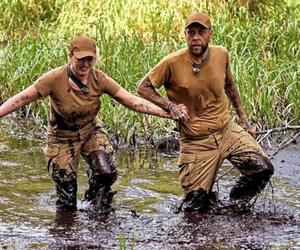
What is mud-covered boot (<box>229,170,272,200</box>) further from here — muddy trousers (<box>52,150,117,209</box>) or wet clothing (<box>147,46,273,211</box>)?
muddy trousers (<box>52,150,117,209</box>)

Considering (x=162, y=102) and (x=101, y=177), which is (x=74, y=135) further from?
(x=162, y=102)

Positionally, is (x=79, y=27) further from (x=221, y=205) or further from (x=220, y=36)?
(x=221, y=205)

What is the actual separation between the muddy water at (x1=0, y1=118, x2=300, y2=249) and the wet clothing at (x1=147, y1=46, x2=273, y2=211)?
0.90ft

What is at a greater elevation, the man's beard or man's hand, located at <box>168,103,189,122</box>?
the man's beard

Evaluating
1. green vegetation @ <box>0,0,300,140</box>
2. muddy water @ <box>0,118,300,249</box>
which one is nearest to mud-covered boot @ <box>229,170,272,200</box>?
muddy water @ <box>0,118,300,249</box>

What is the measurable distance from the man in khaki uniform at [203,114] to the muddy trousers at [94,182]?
23.8 inches

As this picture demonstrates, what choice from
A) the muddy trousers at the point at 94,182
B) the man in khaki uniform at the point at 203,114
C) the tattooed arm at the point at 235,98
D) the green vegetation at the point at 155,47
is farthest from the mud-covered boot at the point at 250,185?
the green vegetation at the point at 155,47

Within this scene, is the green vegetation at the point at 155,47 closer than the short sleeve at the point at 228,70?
No

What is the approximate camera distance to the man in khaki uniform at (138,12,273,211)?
21.5 ft

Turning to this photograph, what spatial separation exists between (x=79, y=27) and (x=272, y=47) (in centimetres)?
400

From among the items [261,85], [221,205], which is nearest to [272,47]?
[261,85]

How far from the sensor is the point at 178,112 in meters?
6.46

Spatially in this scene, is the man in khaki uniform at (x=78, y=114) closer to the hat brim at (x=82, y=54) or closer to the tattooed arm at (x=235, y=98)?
the hat brim at (x=82, y=54)

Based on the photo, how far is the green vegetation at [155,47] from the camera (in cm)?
984
